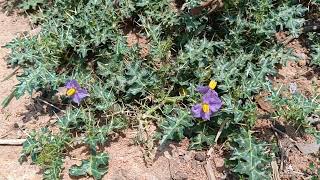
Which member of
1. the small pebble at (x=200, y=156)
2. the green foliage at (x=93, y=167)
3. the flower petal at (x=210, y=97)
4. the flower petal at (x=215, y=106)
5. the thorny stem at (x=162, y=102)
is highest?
the flower petal at (x=210, y=97)

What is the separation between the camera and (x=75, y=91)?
10.0ft

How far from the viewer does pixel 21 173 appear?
2963 mm

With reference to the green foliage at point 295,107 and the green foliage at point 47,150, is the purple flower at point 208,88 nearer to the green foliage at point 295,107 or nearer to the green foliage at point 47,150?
the green foliage at point 295,107

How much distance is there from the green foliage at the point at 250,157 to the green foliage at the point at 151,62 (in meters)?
0.02

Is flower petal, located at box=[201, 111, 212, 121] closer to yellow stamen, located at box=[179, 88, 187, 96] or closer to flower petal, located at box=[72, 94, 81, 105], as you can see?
yellow stamen, located at box=[179, 88, 187, 96]

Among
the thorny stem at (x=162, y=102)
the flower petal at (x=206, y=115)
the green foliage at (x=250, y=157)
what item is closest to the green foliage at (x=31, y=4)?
the thorny stem at (x=162, y=102)

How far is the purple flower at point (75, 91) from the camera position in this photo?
120 inches

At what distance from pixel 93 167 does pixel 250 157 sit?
912 mm

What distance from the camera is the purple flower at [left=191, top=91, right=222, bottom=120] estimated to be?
2.85 metres

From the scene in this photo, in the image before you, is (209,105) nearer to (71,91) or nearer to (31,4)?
(71,91)

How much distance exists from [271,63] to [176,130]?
2.56 ft

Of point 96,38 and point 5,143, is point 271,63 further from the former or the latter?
point 5,143

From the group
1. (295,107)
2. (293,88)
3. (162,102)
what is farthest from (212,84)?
(293,88)

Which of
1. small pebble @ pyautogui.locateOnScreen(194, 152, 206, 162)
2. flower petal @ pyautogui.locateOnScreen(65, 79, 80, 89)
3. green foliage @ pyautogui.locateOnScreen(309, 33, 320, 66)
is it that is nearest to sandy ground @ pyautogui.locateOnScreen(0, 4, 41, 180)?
flower petal @ pyautogui.locateOnScreen(65, 79, 80, 89)
